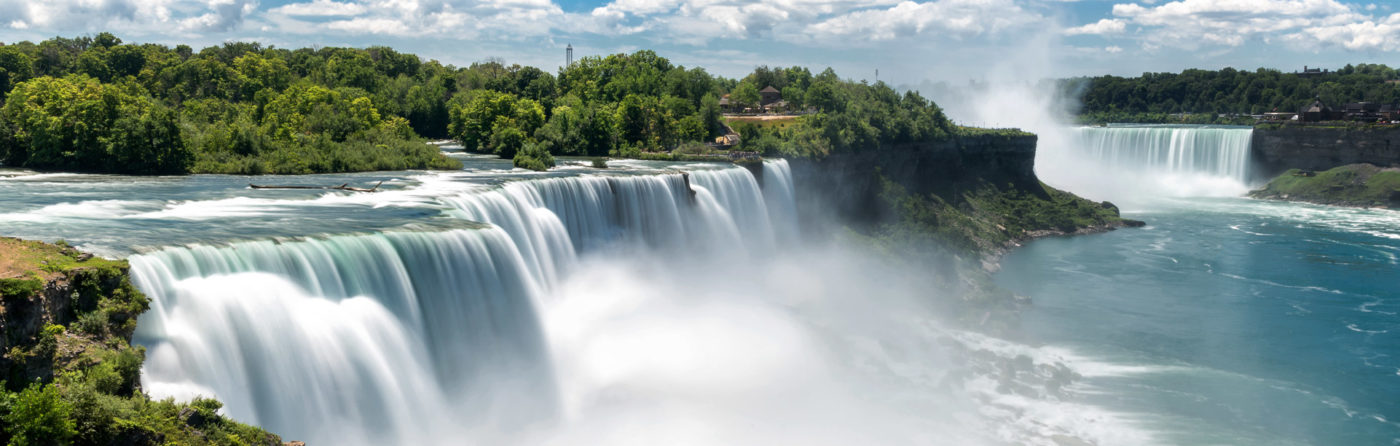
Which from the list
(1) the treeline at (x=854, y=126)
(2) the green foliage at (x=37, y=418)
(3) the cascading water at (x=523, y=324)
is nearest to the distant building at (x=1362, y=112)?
(1) the treeline at (x=854, y=126)

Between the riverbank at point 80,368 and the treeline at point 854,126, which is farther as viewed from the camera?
the treeline at point 854,126

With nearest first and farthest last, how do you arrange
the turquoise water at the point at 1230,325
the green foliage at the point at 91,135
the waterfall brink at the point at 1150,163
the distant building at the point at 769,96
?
the turquoise water at the point at 1230,325
the green foliage at the point at 91,135
the waterfall brink at the point at 1150,163
the distant building at the point at 769,96

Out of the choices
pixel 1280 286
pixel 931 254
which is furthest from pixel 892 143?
pixel 1280 286

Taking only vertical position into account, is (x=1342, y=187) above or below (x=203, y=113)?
below

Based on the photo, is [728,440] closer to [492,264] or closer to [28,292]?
[492,264]

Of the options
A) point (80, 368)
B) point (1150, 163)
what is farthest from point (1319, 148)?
point (80, 368)

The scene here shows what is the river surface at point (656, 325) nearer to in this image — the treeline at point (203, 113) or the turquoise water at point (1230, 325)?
the turquoise water at point (1230, 325)

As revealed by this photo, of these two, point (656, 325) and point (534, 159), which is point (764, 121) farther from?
point (656, 325)
